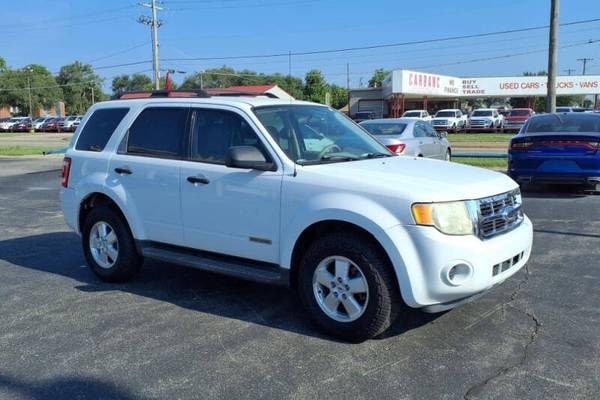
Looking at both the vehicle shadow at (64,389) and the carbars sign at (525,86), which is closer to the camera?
the vehicle shadow at (64,389)

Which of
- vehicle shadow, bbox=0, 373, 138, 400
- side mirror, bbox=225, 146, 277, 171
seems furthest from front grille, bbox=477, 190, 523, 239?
vehicle shadow, bbox=0, 373, 138, 400

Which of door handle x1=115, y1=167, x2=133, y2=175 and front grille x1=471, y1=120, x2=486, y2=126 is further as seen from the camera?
front grille x1=471, y1=120, x2=486, y2=126

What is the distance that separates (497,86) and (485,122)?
54.1 ft

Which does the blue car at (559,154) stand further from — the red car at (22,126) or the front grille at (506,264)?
the red car at (22,126)

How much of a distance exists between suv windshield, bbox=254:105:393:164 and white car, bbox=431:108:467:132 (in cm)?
3604

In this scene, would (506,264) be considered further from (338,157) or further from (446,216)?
(338,157)

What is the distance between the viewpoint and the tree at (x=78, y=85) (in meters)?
113

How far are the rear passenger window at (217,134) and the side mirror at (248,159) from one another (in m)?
0.24

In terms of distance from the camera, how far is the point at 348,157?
5113 millimetres

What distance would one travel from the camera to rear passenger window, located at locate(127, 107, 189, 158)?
18.0 ft

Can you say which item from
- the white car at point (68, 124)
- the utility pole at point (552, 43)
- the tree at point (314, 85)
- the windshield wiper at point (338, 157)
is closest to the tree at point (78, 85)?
the tree at point (314, 85)

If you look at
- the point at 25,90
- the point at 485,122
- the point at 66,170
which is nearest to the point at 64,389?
the point at 66,170

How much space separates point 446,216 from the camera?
4.05m

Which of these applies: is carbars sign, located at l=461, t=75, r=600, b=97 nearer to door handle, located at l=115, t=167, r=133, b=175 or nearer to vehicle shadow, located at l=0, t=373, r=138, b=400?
door handle, located at l=115, t=167, r=133, b=175
